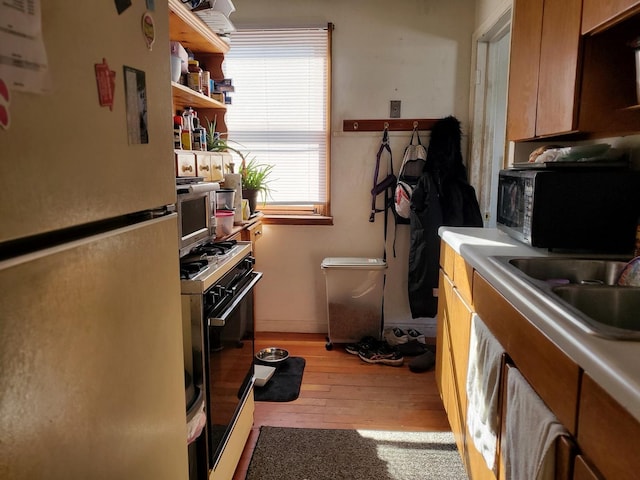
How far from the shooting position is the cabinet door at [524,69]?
6.26 ft

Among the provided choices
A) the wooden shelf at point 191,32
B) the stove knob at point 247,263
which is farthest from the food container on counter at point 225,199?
the wooden shelf at point 191,32

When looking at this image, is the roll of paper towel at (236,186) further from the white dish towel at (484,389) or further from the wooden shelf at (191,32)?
the white dish towel at (484,389)

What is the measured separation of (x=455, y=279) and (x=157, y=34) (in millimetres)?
1531

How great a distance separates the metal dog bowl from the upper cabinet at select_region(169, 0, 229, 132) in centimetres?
139

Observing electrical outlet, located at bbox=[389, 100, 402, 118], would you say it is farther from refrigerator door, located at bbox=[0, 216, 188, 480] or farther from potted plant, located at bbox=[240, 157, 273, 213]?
refrigerator door, located at bbox=[0, 216, 188, 480]

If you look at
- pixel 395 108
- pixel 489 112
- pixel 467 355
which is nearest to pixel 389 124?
pixel 395 108

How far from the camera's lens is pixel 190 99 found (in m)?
2.22

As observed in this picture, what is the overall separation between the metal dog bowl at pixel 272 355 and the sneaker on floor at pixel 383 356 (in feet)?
1.62

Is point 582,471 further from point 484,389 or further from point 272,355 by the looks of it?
point 272,355

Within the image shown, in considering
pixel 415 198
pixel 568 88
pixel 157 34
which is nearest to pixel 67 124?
pixel 157 34

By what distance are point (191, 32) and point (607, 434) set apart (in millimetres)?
2120

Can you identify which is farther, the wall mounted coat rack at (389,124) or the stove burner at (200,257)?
the wall mounted coat rack at (389,124)

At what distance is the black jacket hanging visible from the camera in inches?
120

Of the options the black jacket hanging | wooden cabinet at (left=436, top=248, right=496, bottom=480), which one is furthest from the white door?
wooden cabinet at (left=436, top=248, right=496, bottom=480)
